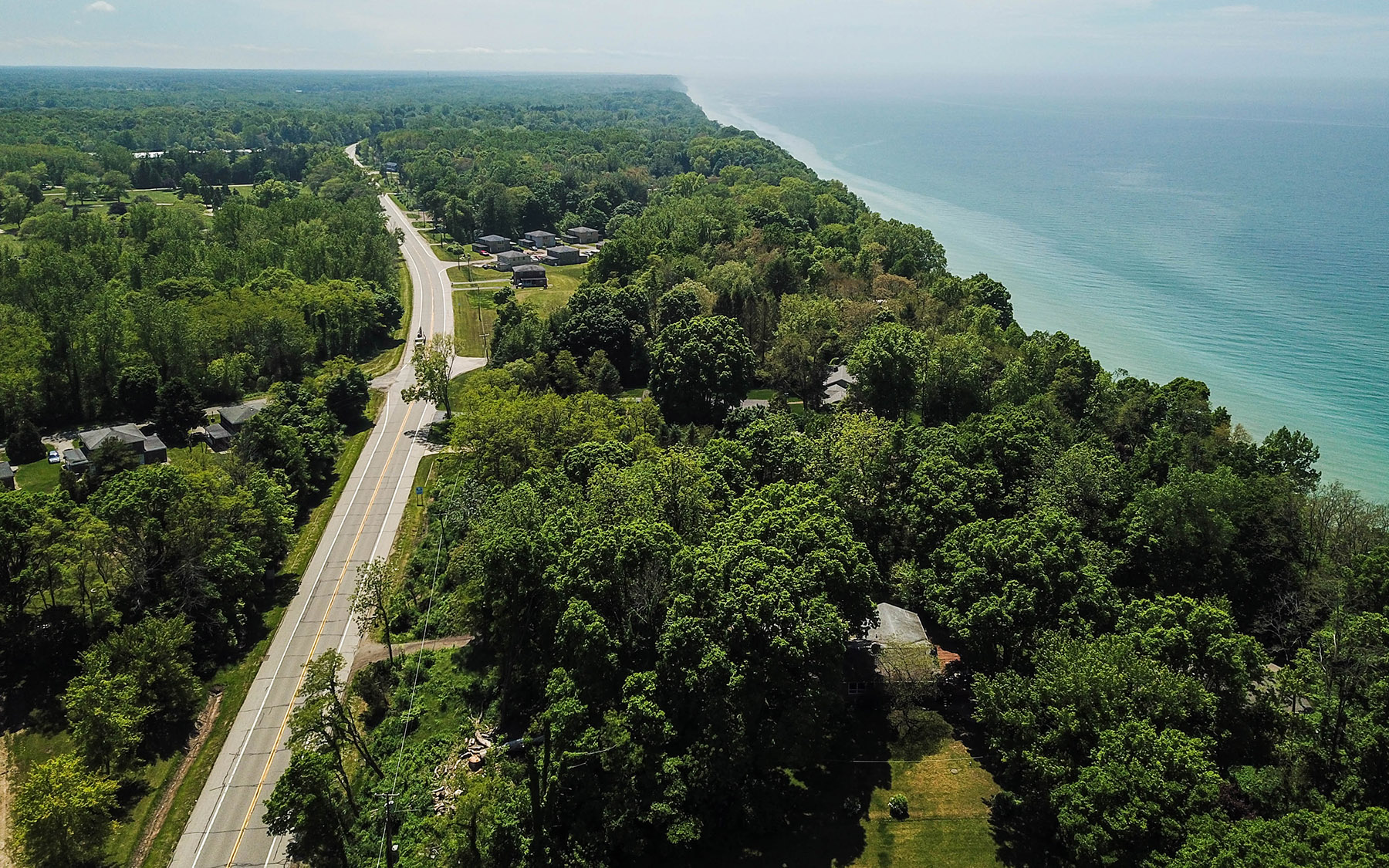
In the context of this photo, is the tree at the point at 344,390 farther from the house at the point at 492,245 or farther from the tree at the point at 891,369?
the house at the point at 492,245

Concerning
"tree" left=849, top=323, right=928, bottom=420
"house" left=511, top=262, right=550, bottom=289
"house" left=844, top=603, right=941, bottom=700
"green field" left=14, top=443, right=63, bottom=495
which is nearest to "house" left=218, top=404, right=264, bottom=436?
"green field" left=14, top=443, right=63, bottom=495

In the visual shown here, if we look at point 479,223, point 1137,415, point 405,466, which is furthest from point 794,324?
point 479,223

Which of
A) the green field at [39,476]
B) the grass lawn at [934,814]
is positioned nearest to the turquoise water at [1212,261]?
the grass lawn at [934,814]

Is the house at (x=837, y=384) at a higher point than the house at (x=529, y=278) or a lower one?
lower

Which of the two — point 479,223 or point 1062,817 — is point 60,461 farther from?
point 479,223

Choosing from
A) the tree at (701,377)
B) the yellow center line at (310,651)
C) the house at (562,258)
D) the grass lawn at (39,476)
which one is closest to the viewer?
the yellow center line at (310,651)

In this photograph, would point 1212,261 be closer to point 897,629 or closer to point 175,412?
point 897,629

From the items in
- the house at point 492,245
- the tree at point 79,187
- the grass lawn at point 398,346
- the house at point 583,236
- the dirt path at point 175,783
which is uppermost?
the tree at point 79,187
